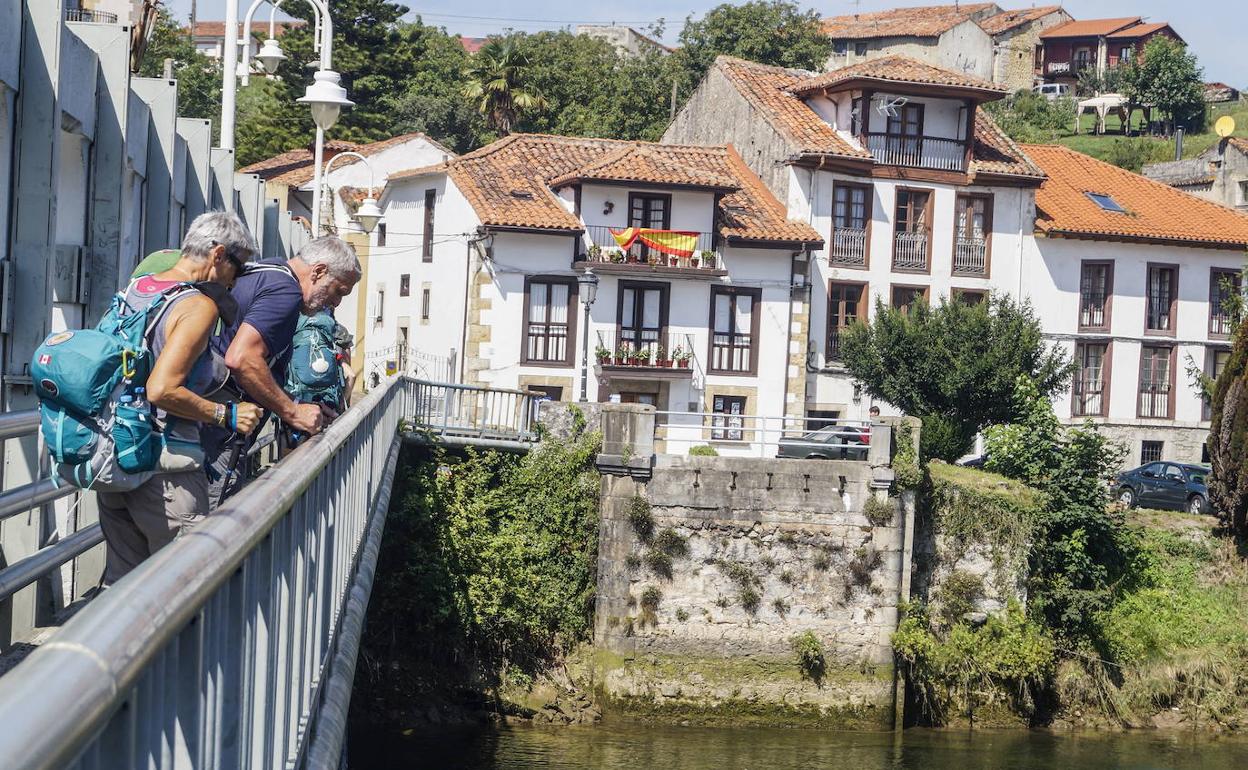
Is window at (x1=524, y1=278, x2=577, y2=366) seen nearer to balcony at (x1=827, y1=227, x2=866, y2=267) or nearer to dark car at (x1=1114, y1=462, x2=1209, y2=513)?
balcony at (x1=827, y1=227, x2=866, y2=267)

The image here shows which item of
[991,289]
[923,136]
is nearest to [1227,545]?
[991,289]

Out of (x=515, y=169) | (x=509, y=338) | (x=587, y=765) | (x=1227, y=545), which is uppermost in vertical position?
(x=515, y=169)

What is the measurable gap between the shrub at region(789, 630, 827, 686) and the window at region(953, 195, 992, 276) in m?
16.2

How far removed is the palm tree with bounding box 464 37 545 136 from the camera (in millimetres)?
52250

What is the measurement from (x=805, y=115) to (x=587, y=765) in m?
20.7

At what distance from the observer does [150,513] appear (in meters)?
4.97

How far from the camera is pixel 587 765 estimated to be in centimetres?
2072

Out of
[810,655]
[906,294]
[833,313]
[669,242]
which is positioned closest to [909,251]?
[906,294]

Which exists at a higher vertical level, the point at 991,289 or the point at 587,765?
the point at 991,289

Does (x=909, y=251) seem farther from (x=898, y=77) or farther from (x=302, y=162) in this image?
(x=302, y=162)

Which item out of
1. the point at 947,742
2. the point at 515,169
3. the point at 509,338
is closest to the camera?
→ the point at 947,742

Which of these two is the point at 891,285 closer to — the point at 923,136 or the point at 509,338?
the point at 923,136

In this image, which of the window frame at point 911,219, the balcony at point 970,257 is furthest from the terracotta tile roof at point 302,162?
the balcony at point 970,257

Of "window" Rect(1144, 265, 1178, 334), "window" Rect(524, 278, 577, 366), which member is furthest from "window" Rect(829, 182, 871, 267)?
"window" Rect(1144, 265, 1178, 334)
